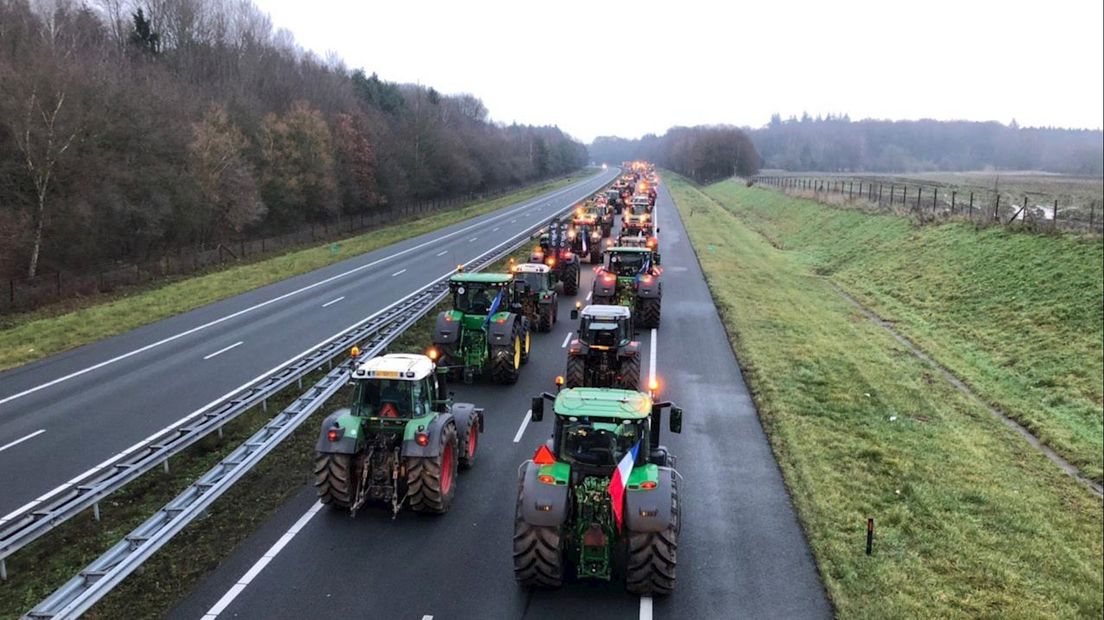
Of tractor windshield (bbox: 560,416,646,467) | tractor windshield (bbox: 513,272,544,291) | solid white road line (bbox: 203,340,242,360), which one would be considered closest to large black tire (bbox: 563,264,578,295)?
tractor windshield (bbox: 513,272,544,291)

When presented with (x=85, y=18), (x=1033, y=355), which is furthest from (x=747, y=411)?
(x=85, y=18)

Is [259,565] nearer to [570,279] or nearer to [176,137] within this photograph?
[570,279]

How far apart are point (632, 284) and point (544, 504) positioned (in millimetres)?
17929

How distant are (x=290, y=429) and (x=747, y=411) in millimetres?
10604

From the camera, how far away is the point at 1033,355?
79.0 feet

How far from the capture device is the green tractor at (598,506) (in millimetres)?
9477

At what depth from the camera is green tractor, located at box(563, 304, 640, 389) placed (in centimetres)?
1706

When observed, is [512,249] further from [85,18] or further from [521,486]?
[85,18]

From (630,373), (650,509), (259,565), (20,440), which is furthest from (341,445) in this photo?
(20,440)

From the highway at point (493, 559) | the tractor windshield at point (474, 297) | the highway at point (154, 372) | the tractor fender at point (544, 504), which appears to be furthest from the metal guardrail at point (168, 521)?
the tractor fender at point (544, 504)

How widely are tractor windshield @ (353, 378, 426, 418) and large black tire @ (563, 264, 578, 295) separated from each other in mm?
20696

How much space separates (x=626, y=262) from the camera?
90.0ft

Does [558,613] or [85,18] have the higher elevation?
[85,18]

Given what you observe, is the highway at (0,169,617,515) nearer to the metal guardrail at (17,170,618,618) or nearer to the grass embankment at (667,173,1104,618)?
the metal guardrail at (17,170,618,618)
